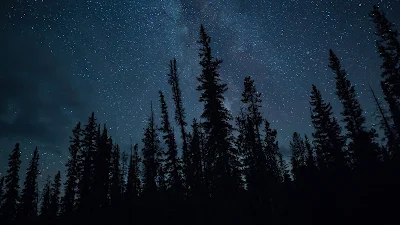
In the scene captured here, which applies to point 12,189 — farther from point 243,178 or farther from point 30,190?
point 243,178

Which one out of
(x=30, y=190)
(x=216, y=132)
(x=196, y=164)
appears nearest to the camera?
(x=216, y=132)

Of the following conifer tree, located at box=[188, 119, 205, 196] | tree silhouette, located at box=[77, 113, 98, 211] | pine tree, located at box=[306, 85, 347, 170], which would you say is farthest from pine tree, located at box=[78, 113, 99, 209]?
pine tree, located at box=[306, 85, 347, 170]

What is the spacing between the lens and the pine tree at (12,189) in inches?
1544

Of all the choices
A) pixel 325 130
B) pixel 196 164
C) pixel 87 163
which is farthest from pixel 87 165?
pixel 325 130

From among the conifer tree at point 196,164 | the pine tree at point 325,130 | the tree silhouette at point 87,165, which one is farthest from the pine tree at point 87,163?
the pine tree at point 325,130

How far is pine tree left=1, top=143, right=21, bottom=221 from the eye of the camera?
3922 cm

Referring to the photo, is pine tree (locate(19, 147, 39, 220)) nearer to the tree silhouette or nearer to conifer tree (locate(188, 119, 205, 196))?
the tree silhouette

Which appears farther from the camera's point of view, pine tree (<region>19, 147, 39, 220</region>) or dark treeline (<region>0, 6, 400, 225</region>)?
pine tree (<region>19, 147, 39, 220</region>)

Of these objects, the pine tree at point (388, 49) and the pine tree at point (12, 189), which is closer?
the pine tree at point (388, 49)

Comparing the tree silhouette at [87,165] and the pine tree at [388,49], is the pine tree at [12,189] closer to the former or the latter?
the tree silhouette at [87,165]

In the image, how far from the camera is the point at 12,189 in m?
41.0

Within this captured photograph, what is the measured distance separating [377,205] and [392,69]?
19.5 metres

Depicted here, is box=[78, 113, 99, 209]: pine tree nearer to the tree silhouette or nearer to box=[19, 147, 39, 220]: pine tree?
the tree silhouette

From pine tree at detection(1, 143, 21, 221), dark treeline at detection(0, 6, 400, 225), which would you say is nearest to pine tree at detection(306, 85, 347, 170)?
dark treeline at detection(0, 6, 400, 225)
